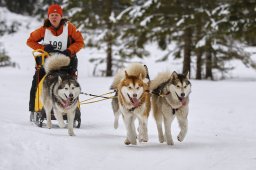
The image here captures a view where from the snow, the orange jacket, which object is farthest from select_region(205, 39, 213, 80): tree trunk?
the orange jacket

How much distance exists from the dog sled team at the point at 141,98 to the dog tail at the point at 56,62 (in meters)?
0.25

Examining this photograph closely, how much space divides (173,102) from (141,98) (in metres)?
0.45

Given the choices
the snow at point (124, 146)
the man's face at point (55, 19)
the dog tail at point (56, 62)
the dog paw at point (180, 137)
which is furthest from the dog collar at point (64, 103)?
the dog paw at point (180, 137)

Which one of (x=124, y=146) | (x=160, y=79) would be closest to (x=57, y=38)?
(x=160, y=79)

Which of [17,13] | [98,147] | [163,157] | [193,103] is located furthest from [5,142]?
[17,13]

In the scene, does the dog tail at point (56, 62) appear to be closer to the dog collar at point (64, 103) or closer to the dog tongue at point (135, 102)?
the dog collar at point (64, 103)

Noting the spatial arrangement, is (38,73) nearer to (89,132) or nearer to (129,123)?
(89,132)

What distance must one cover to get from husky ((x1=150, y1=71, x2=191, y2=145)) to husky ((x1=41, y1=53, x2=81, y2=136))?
3.98 ft

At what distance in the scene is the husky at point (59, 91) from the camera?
21.7ft

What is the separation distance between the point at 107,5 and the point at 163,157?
16.5 metres

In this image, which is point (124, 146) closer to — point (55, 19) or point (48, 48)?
point (48, 48)

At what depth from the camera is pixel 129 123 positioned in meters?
6.22

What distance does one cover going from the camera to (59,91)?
6.68 m

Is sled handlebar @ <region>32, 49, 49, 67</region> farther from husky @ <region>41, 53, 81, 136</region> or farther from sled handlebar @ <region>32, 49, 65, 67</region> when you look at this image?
husky @ <region>41, 53, 81, 136</region>
